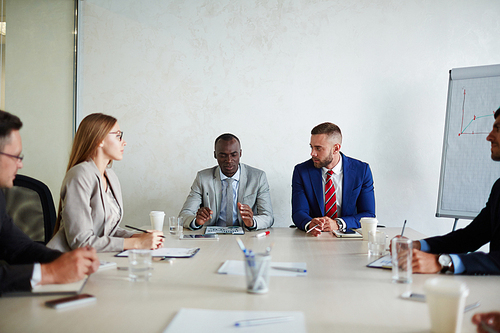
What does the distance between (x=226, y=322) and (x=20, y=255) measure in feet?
3.37

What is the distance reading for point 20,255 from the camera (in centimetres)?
159

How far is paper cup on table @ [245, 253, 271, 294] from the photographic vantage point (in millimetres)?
1222

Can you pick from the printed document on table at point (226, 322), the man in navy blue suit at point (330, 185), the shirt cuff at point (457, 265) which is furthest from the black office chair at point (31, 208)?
the shirt cuff at point (457, 265)

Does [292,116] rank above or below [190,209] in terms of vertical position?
above

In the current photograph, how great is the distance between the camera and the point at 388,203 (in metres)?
3.75

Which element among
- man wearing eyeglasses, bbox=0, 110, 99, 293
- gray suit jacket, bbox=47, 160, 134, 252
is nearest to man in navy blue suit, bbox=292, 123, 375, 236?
gray suit jacket, bbox=47, 160, 134, 252

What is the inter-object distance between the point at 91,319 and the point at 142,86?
3.13 metres

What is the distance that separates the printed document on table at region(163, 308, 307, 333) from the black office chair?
148 centimetres

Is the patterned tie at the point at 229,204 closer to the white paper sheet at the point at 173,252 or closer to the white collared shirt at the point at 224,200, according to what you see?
the white collared shirt at the point at 224,200

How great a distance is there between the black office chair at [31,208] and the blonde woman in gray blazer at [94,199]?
1.01ft

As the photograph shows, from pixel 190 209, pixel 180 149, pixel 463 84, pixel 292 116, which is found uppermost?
pixel 463 84

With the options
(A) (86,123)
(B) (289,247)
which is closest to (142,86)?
(A) (86,123)

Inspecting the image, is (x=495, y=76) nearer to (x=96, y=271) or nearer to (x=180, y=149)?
(x=180, y=149)

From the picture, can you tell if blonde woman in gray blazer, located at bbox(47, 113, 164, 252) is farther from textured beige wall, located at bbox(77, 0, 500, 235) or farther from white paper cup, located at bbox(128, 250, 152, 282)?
textured beige wall, located at bbox(77, 0, 500, 235)
